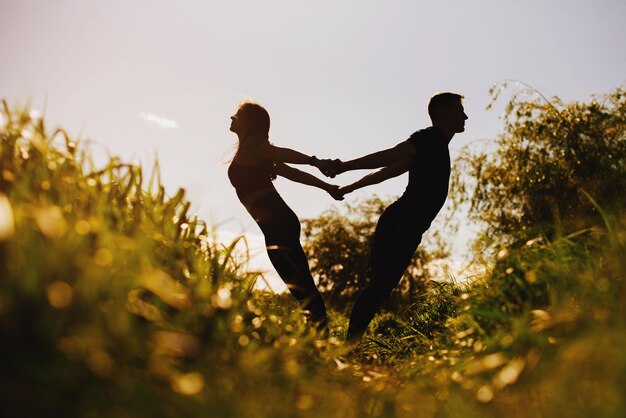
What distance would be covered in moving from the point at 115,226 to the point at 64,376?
1100 mm

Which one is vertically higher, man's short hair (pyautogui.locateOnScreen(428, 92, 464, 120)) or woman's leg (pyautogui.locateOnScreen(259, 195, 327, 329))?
man's short hair (pyautogui.locateOnScreen(428, 92, 464, 120))

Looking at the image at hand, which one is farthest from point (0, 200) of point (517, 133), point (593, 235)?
point (517, 133)

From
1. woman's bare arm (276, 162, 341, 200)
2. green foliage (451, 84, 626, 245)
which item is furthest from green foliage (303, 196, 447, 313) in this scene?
woman's bare arm (276, 162, 341, 200)

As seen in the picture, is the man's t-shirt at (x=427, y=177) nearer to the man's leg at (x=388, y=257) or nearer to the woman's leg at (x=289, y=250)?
the man's leg at (x=388, y=257)

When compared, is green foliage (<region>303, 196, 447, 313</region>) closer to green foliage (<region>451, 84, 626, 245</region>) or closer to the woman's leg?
green foliage (<region>451, 84, 626, 245</region>)

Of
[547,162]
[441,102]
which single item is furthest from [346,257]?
[441,102]

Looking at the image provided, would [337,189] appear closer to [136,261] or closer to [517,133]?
[136,261]

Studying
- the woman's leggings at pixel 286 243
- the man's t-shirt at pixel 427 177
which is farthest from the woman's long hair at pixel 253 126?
the man's t-shirt at pixel 427 177

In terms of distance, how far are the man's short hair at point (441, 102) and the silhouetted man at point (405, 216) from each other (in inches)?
8.6

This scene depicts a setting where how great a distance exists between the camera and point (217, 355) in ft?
5.91

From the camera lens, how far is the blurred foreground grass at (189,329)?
1295 mm

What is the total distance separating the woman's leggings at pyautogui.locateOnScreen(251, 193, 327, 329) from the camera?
4.39 m

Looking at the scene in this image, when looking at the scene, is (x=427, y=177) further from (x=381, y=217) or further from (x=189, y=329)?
(x=189, y=329)

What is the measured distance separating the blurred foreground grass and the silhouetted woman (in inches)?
56.7
